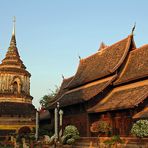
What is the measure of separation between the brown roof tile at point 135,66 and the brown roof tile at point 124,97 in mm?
642

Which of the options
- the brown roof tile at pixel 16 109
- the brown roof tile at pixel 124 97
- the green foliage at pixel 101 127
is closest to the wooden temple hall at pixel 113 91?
the brown roof tile at pixel 124 97

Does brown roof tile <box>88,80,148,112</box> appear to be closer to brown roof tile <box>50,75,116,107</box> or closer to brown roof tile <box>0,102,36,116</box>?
brown roof tile <box>50,75,116,107</box>

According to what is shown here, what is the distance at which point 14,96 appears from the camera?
42750mm

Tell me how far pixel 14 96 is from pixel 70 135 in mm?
19068

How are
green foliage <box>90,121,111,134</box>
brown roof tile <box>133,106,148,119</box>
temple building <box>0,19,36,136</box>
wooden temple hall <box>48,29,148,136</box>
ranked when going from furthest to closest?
temple building <box>0,19,36,136</box>, green foliage <box>90,121,111,134</box>, wooden temple hall <box>48,29,148,136</box>, brown roof tile <box>133,106,148,119</box>

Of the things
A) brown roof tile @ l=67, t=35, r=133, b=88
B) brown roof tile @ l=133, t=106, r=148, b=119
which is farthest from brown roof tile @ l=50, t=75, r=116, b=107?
brown roof tile @ l=133, t=106, r=148, b=119

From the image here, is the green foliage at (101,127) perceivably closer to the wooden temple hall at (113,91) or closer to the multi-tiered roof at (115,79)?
the wooden temple hall at (113,91)

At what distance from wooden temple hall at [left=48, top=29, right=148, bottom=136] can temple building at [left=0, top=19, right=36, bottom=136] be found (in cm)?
732

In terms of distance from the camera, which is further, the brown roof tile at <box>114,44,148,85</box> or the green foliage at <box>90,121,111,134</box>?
the brown roof tile at <box>114,44,148,85</box>

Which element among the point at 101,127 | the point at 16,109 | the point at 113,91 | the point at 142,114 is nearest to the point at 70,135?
the point at 101,127

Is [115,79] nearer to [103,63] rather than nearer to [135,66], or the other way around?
[135,66]

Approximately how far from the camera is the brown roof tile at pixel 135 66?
25136 mm

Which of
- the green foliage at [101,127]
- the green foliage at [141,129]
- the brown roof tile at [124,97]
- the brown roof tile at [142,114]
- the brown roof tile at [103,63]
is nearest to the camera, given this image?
the green foliage at [141,129]

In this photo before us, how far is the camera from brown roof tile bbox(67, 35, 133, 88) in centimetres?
2881
